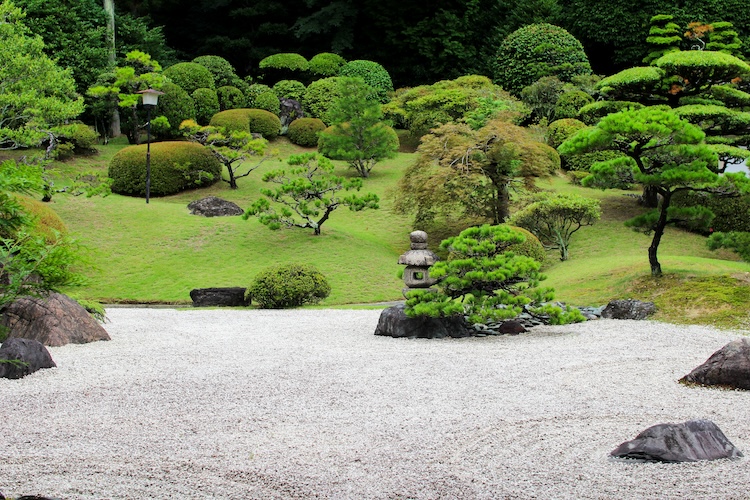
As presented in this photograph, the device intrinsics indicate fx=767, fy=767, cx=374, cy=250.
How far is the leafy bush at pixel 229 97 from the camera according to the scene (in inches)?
1081

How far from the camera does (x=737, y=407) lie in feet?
17.3

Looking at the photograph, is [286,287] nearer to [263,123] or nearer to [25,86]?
[25,86]

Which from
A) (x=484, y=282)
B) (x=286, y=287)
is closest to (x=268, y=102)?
(x=286, y=287)

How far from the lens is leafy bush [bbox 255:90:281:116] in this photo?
27.7 meters

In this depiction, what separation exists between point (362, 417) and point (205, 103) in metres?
22.8

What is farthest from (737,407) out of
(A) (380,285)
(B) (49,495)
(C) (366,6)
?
(C) (366,6)

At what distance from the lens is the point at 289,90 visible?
94.5 feet

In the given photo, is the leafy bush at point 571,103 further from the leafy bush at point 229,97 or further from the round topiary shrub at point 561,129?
the leafy bush at point 229,97

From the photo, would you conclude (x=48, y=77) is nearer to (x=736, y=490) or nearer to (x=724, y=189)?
(x=724, y=189)

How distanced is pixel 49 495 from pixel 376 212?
17.1m

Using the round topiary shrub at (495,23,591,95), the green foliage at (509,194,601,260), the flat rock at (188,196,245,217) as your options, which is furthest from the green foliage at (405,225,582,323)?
the round topiary shrub at (495,23,591,95)

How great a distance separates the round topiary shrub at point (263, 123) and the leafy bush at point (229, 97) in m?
1.21

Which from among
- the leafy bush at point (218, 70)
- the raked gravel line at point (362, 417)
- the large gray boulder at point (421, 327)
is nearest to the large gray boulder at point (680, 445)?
the raked gravel line at point (362, 417)

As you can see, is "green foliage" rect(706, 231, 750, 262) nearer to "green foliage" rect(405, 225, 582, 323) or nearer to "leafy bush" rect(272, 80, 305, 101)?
"green foliage" rect(405, 225, 582, 323)
